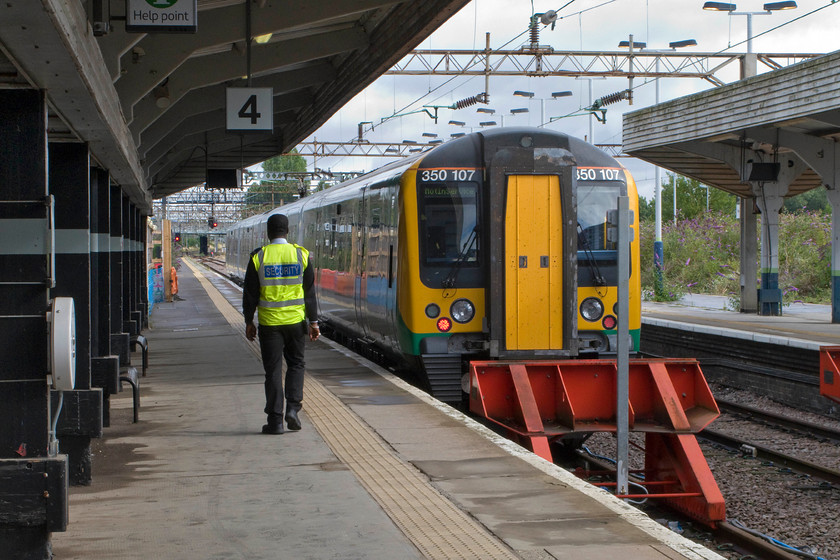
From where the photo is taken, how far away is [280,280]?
8188 mm

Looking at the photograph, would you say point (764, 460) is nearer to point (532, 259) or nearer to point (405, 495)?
point (532, 259)

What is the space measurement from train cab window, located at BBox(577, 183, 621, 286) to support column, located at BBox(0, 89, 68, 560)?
6574 millimetres

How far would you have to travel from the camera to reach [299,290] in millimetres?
8273

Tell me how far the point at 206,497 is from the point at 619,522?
2.36 meters

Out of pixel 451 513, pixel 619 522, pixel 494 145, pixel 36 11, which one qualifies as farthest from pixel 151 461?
pixel 494 145

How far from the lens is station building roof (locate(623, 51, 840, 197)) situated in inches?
718

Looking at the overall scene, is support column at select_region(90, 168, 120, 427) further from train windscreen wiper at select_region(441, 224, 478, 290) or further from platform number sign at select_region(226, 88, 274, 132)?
train windscreen wiper at select_region(441, 224, 478, 290)

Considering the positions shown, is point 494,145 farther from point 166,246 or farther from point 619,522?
point 166,246

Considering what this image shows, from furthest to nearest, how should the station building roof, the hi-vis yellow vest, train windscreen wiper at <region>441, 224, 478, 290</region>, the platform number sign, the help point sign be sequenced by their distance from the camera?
the station building roof → the platform number sign → train windscreen wiper at <region>441, 224, 478, 290</region> → the hi-vis yellow vest → the help point sign

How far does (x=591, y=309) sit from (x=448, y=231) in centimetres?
165

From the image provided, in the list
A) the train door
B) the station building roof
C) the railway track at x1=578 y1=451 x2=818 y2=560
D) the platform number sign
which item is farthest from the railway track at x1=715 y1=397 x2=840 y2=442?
the platform number sign

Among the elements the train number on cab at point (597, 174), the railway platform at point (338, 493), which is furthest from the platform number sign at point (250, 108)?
the train number on cab at point (597, 174)

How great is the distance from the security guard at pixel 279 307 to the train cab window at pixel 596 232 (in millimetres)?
3493

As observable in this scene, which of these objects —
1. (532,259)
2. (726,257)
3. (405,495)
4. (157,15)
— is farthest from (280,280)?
(726,257)
